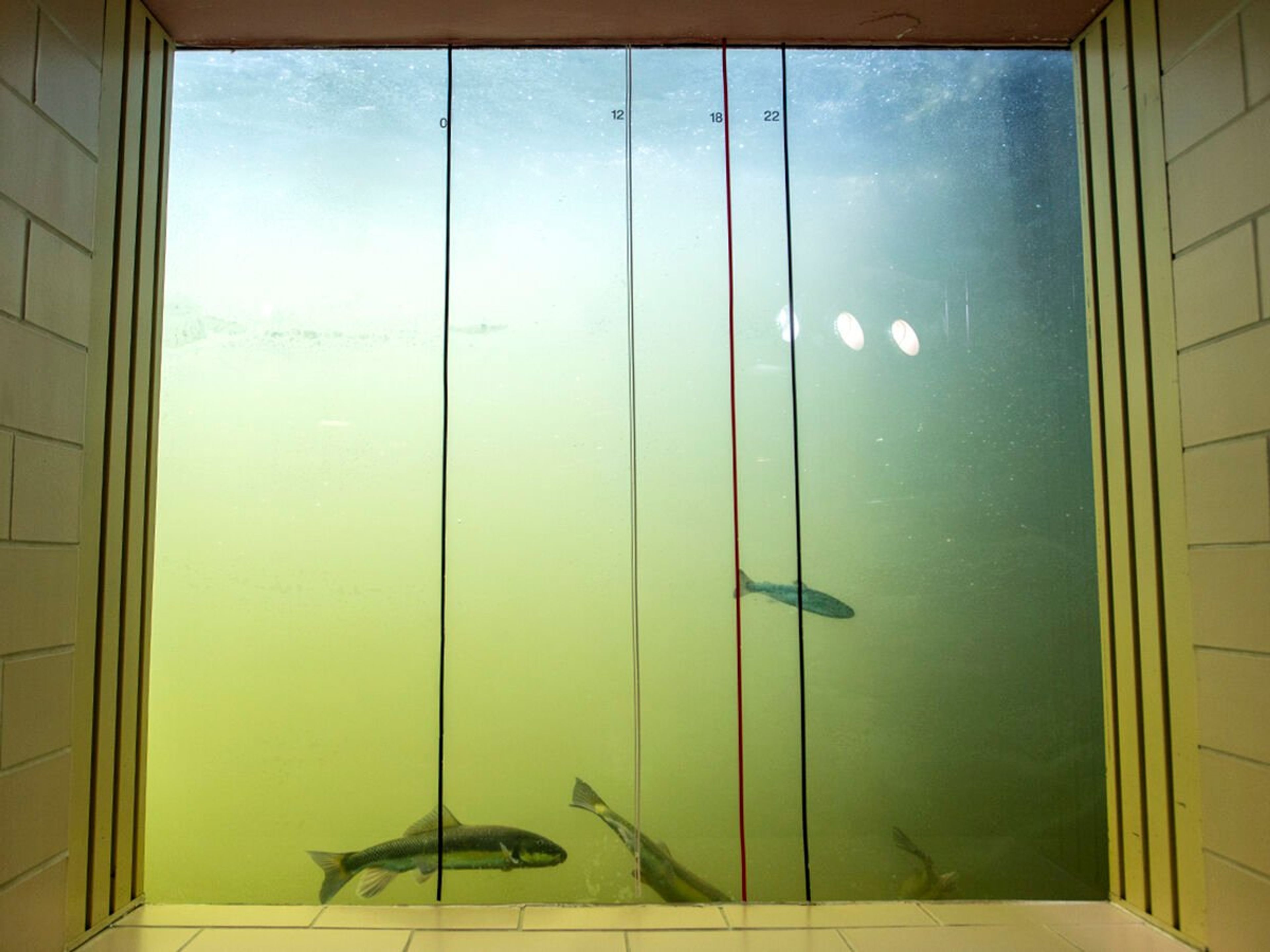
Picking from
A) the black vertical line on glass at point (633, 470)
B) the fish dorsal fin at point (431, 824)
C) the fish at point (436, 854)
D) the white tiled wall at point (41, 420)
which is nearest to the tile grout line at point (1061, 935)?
the black vertical line on glass at point (633, 470)

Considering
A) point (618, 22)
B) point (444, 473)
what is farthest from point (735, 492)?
point (618, 22)

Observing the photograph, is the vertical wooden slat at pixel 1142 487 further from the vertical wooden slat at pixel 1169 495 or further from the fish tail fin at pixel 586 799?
the fish tail fin at pixel 586 799

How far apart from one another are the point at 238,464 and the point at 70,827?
0.71m

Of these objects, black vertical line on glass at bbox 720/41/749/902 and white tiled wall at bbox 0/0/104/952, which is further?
black vertical line on glass at bbox 720/41/749/902

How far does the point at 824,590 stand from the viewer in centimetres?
182

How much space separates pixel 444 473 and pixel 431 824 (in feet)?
2.27

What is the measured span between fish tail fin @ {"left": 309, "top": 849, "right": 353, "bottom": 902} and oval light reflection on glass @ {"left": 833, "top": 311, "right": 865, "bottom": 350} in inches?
56.1

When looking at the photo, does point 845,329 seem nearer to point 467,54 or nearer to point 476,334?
point 476,334

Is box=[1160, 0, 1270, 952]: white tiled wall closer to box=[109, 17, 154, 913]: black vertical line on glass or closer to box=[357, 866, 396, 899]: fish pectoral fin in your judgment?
box=[357, 866, 396, 899]: fish pectoral fin

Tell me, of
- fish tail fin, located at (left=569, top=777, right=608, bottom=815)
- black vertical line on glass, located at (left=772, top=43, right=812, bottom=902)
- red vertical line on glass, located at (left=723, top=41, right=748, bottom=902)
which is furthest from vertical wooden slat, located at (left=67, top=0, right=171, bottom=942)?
black vertical line on glass, located at (left=772, top=43, right=812, bottom=902)

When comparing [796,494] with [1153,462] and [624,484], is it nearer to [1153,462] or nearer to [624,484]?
[624,484]

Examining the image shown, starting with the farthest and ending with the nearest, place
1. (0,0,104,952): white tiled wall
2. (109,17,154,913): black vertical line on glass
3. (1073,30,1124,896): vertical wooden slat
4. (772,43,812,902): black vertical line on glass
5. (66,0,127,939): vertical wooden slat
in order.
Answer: (772,43,812,902): black vertical line on glass → (1073,30,1124,896): vertical wooden slat → (109,17,154,913): black vertical line on glass → (66,0,127,939): vertical wooden slat → (0,0,104,952): white tiled wall

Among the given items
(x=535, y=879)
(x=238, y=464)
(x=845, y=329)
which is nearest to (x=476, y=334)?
(x=238, y=464)

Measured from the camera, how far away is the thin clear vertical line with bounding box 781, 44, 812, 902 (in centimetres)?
178
